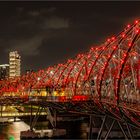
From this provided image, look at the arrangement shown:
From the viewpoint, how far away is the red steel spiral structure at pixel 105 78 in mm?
50094

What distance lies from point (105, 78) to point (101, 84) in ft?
74.6

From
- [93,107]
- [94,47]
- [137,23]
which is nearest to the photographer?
[137,23]

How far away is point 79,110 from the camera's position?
9188cm

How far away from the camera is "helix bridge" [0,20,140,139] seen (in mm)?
50875

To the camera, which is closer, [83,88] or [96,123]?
[96,123]

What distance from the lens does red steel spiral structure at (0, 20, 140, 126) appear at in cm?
5009

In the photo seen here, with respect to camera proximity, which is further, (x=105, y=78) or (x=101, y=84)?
(x=105, y=78)

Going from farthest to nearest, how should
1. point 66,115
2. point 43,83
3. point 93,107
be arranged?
point 43,83 < point 66,115 < point 93,107

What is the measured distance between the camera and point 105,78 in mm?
88062

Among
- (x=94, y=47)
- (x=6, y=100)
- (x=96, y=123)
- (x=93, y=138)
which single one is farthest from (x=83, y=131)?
(x=6, y=100)

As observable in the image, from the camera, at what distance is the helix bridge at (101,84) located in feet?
167

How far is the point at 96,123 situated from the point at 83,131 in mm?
6239

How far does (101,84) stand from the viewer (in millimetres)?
65500

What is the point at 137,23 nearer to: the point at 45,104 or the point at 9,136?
the point at 9,136
